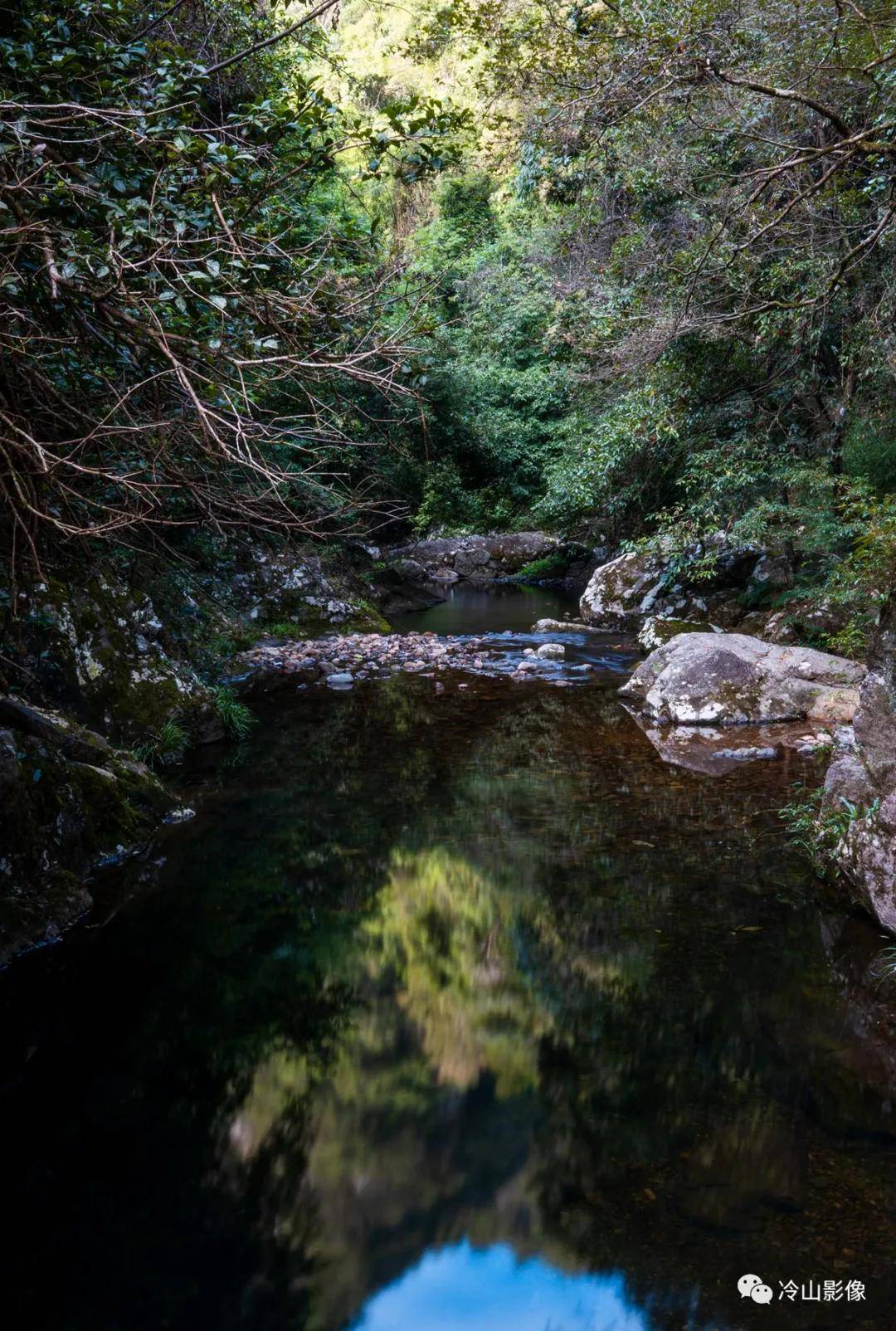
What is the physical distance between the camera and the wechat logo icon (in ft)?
8.95

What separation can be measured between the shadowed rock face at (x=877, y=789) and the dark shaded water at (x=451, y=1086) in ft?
1.05

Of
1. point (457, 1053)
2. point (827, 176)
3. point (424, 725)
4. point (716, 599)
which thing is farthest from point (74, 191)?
point (716, 599)

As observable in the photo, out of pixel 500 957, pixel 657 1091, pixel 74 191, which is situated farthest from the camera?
pixel 500 957

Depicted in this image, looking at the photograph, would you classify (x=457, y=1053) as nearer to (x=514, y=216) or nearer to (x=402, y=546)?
(x=402, y=546)

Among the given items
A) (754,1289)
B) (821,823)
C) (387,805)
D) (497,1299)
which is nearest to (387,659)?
(387,805)

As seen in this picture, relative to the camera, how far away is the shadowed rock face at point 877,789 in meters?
4.62

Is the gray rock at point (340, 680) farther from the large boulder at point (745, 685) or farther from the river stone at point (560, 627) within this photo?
the river stone at point (560, 627)

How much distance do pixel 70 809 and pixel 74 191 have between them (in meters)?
3.53

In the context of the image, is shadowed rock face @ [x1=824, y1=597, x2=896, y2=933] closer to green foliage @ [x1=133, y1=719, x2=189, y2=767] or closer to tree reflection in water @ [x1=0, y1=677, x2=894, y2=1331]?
tree reflection in water @ [x1=0, y1=677, x2=894, y2=1331]

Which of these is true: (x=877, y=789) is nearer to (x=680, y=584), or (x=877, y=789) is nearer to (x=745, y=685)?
(x=745, y=685)

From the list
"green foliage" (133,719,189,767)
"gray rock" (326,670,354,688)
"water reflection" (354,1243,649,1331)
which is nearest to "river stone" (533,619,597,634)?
"gray rock" (326,670,354,688)

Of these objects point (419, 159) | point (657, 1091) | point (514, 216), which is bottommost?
point (657, 1091)

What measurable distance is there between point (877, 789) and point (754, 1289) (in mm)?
2832

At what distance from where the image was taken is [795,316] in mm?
9539
